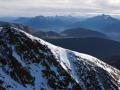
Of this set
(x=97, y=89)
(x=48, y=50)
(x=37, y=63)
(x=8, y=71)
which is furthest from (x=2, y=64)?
(x=97, y=89)

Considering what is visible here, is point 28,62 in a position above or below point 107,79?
above

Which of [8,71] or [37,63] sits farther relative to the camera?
[37,63]

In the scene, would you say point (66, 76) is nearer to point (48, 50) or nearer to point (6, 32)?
point (48, 50)

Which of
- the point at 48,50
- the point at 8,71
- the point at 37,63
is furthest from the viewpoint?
the point at 48,50

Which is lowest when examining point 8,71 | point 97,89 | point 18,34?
point 97,89

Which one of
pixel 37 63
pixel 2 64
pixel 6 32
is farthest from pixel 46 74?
pixel 6 32

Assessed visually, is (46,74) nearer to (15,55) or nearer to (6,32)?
(15,55)

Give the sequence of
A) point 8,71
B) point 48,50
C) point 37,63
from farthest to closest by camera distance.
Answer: point 48,50 → point 37,63 → point 8,71
